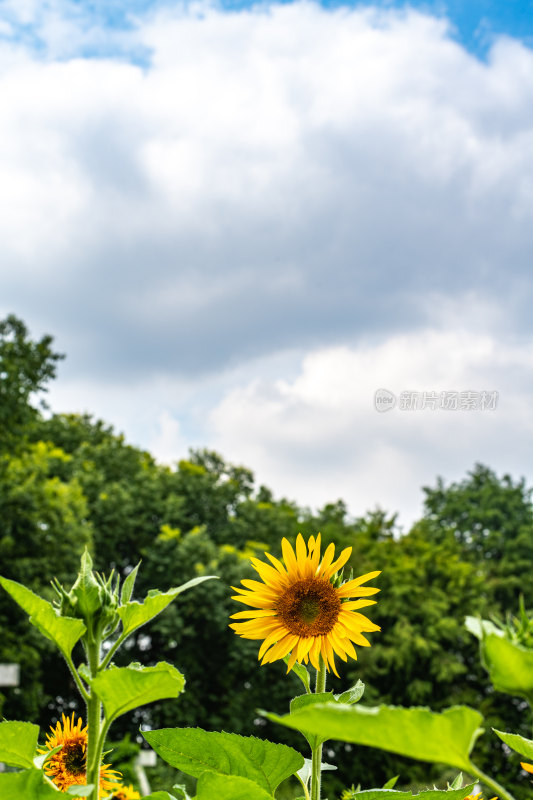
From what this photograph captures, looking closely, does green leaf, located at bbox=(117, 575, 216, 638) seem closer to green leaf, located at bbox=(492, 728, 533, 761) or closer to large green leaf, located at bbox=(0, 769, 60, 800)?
large green leaf, located at bbox=(0, 769, 60, 800)

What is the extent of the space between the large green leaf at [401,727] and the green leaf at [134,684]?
129 mm

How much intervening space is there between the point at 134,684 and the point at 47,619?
0.08m

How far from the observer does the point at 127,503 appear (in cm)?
1631

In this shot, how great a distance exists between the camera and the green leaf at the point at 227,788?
0.52 metres

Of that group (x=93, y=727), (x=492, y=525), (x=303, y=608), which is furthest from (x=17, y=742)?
(x=492, y=525)

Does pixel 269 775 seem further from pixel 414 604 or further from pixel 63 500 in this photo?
pixel 414 604

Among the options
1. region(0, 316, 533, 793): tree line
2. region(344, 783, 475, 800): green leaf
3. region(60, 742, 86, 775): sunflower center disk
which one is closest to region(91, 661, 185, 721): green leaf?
region(344, 783, 475, 800): green leaf

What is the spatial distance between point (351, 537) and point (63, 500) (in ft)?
22.9

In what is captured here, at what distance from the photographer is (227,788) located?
524 mm

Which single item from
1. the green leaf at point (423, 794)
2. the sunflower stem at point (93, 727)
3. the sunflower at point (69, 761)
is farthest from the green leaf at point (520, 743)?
the sunflower at point (69, 761)

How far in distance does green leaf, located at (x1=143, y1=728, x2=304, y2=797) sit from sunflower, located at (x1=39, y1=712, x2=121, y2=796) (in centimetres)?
14

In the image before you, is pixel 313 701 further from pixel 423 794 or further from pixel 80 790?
pixel 80 790

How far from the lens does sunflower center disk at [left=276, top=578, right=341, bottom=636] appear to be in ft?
3.28

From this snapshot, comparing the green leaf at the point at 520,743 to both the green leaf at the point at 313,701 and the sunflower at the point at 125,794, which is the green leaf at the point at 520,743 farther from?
the sunflower at the point at 125,794
